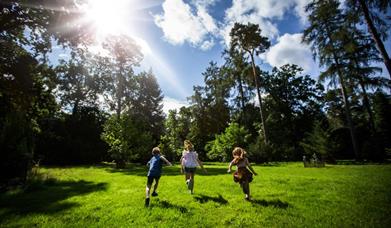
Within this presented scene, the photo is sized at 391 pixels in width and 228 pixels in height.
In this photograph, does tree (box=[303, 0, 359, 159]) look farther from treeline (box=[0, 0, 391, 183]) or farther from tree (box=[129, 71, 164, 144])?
tree (box=[129, 71, 164, 144])

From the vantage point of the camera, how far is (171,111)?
58406 millimetres

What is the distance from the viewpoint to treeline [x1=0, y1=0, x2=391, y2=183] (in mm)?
14906

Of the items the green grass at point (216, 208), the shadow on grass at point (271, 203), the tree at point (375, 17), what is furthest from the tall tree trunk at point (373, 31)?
the shadow on grass at point (271, 203)

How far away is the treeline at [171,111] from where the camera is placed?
48.9 feet

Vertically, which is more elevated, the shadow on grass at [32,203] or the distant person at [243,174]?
the distant person at [243,174]

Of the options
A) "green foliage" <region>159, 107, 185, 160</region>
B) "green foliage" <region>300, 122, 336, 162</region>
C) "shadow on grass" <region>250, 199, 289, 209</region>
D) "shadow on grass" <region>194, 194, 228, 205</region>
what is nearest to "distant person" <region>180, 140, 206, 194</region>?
"shadow on grass" <region>194, 194, 228, 205</region>

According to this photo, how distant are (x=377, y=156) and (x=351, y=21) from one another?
769 inches

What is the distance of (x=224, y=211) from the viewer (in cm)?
734

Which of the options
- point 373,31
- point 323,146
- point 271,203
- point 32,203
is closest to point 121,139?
point 32,203

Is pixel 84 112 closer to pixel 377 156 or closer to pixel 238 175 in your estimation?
pixel 238 175

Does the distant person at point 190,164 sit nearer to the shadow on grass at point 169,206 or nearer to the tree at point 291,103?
the shadow on grass at point 169,206

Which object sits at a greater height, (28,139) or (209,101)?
(209,101)

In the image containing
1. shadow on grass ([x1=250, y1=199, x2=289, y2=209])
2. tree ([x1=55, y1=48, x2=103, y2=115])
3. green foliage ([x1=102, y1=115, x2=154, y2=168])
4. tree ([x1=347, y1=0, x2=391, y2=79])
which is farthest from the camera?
tree ([x1=55, y1=48, x2=103, y2=115])

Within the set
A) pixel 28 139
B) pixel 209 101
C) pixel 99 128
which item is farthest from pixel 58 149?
pixel 209 101
